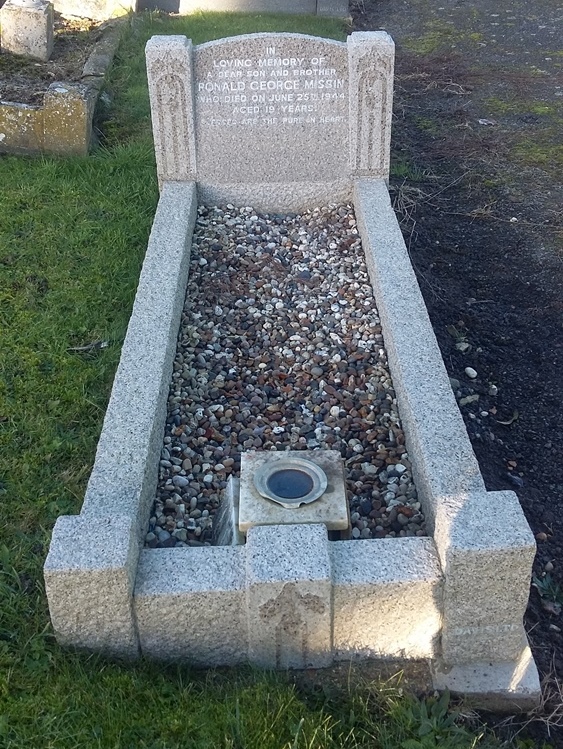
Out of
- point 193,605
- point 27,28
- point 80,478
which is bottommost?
point 80,478

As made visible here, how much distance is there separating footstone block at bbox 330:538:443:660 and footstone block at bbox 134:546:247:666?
317mm

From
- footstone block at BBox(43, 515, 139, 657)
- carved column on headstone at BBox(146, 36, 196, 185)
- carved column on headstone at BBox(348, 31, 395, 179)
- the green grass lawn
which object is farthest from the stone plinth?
footstone block at BBox(43, 515, 139, 657)

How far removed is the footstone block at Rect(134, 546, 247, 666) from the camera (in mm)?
2521

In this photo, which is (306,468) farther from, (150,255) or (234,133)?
(234,133)

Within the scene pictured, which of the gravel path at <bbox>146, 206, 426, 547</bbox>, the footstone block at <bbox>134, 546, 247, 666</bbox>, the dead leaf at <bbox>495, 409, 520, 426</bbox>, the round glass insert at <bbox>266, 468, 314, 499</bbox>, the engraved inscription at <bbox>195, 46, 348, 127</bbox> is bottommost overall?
the dead leaf at <bbox>495, 409, 520, 426</bbox>

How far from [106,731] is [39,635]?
454mm

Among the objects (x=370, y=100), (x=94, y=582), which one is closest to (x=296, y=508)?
(x=94, y=582)

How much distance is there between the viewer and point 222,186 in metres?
5.29

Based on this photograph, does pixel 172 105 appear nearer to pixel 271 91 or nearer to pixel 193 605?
pixel 271 91

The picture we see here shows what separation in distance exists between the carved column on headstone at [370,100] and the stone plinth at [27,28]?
4180mm

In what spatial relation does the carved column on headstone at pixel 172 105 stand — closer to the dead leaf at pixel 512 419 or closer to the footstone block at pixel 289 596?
the dead leaf at pixel 512 419

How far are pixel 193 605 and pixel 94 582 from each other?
31 cm

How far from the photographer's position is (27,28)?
25.7 ft

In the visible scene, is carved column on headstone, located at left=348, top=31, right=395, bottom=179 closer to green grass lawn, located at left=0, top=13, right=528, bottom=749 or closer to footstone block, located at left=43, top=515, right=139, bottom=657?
green grass lawn, located at left=0, top=13, right=528, bottom=749
